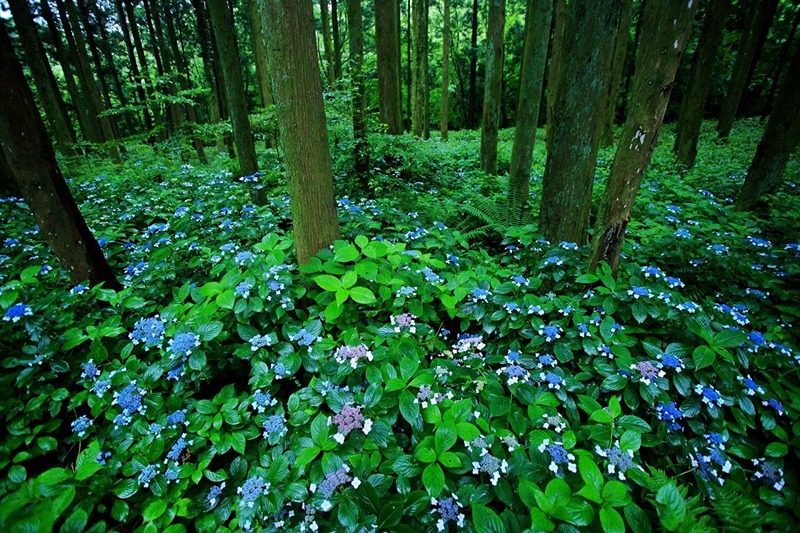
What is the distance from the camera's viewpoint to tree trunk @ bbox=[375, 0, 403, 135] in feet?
20.1

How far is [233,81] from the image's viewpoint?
190 inches

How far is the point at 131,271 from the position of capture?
303 centimetres

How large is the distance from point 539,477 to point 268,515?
4.28 ft

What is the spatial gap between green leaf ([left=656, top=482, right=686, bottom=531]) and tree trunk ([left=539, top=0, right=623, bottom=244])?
2664 millimetres

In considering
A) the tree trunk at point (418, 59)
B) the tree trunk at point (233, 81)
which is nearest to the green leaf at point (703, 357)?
the tree trunk at point (233, 81)

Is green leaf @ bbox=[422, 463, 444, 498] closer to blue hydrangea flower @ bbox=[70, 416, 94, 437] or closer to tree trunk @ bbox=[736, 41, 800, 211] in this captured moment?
blue hydrangea flower @ bbox=[70, 416, 94, 437]

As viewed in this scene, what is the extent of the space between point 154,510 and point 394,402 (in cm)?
129

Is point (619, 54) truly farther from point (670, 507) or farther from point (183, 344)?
point (183, 344)

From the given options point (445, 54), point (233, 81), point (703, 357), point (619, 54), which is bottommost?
point (703, 357)

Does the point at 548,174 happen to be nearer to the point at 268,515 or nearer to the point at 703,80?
the point at 268,515

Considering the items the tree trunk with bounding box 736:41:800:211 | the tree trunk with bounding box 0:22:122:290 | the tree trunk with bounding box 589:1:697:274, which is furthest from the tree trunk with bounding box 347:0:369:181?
the tree trunk with bounding box 736:41:800:211

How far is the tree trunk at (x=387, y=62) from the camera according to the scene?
20.1 feet

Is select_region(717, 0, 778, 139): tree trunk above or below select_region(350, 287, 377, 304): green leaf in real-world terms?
above

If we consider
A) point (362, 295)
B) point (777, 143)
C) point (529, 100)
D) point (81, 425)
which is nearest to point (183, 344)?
point (81, 425)
